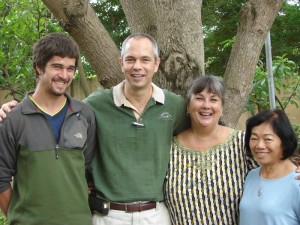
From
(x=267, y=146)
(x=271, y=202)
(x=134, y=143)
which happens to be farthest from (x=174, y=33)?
(x=271, y=202)

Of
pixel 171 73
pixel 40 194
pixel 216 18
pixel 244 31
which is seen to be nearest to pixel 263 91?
pixel 244 31

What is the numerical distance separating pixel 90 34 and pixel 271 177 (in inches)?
56.6

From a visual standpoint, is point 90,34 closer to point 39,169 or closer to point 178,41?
point 178,41

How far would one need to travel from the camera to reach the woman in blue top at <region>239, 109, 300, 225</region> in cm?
253

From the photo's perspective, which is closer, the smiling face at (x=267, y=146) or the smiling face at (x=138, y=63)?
the smiling face at (x=267, y=146)

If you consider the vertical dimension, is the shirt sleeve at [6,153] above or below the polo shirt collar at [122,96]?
below

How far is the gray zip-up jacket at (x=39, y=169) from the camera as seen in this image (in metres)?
2.53

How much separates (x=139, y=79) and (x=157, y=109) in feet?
0.78

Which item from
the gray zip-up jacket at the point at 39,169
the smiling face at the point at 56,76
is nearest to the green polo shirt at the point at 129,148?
the gray zip-up jacket at the point at 39,169

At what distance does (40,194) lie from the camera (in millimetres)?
2553

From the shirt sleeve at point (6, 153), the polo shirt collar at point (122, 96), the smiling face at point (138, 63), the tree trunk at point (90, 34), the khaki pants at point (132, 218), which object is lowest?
the khaki pants at point (132, 218)

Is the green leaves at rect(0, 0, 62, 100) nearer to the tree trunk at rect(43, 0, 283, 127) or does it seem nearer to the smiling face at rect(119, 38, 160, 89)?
the tree trunk at rect(43, 0, 283, 127)

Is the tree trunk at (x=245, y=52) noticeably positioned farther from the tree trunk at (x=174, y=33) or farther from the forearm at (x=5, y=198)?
the forearm at (x=5, y=198)

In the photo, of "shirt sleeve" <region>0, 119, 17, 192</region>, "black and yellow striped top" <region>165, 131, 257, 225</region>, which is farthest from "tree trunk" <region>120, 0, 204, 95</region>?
"shirt sleeve" <region>0, 119, 17, 192</region>
